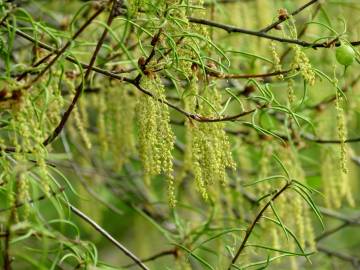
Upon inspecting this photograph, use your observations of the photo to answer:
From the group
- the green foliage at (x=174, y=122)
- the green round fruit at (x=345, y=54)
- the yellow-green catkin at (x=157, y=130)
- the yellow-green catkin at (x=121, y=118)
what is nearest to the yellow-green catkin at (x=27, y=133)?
the green foliage at (x=174, y=122)

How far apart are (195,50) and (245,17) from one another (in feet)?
4.54

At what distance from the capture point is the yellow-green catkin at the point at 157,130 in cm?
161

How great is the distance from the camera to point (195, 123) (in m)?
1.71

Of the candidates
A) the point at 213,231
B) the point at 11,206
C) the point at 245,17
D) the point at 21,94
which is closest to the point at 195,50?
the point at 21,94

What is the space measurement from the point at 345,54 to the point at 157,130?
1.31 feet

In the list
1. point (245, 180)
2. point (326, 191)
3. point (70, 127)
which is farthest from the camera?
point (245, 180)

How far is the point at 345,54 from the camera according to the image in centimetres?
169

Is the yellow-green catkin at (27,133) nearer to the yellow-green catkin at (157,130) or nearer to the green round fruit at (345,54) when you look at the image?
the yellow-green catkin at (157,130)

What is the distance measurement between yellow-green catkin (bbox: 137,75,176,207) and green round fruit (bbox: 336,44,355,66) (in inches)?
14.0

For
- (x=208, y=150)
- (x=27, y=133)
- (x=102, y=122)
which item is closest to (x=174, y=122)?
(x=102, y=122)

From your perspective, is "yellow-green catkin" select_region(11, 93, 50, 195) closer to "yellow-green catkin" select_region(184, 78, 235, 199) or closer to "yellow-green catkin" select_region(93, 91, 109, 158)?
"yellow-green catkin" select_region(184, 78, 235, 199)

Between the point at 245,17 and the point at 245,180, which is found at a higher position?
the point at 245,17

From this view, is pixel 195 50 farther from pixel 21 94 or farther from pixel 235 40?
pixel 235 40

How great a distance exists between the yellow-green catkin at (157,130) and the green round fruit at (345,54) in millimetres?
356
